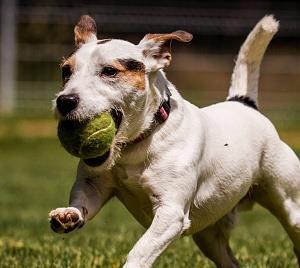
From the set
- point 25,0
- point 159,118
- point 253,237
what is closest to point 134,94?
point 159,118

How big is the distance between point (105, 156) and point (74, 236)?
3.84m

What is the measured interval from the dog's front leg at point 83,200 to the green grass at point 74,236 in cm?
103

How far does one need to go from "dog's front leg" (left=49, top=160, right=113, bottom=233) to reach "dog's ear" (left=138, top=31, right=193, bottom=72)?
0.70 metres

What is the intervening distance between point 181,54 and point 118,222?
15274mm

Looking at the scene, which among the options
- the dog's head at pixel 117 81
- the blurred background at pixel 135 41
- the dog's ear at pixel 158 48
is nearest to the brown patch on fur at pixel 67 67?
the dog's head at pixel 117 81

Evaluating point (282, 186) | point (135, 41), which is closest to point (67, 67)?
point (282, 186)

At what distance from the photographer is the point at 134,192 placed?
562 cm

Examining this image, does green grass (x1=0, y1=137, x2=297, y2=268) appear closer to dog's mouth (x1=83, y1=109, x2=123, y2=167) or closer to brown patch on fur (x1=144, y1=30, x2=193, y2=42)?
dog's mouth (x1=83, y1=109, x2=123, y2=167)

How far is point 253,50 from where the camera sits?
704 cm

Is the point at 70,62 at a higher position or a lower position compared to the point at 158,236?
higher

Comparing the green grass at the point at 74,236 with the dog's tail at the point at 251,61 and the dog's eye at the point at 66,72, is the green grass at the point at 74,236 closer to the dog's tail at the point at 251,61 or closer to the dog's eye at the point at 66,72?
the dog's tail at the point at 251,61

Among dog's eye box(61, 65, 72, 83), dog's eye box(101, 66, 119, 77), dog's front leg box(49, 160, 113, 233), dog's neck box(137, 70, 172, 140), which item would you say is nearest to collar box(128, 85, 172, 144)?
dog's neck box(137, 70, 172, 140)

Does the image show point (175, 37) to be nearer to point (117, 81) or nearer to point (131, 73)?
point (131, 73)

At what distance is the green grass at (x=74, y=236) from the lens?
23.0ft
